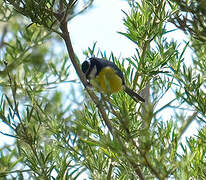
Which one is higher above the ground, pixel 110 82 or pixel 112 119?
pixel 110 82

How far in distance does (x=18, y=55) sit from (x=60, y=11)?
2.26 ft

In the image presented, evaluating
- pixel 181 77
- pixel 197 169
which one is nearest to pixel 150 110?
pixel 197 169

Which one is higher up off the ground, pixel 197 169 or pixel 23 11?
pixel 23 11

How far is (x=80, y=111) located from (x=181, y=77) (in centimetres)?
29

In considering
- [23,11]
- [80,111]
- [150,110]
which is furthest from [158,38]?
[150,110]

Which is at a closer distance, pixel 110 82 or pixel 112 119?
pixel 112 119

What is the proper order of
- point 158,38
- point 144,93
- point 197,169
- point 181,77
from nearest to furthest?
1. point 197,169
2. point 181,77
3. point 158,38
4. point 144,93

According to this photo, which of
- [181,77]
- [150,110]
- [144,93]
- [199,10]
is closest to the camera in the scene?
[150,110]

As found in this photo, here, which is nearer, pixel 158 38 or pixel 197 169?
pixel 197 169

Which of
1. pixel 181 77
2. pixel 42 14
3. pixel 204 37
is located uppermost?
pixel 42 14

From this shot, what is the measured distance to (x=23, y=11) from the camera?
34.6 inches

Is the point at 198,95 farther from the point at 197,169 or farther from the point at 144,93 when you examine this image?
the point at 144,93

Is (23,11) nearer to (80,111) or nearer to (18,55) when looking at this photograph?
(80,111)

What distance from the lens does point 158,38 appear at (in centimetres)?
117
